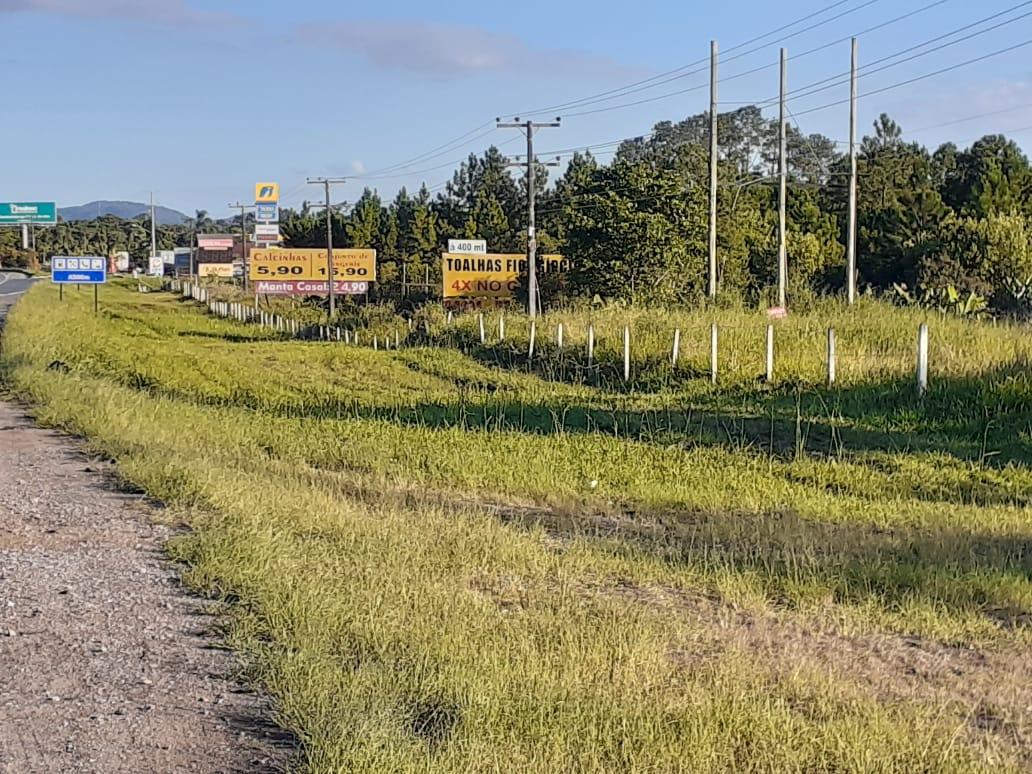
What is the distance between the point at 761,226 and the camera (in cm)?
6575

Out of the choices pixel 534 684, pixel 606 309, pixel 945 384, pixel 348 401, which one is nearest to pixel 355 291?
pixel 606 309

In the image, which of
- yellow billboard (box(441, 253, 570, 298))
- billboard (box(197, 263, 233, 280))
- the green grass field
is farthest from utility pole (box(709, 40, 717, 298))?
billboard (box(197, 263, 233, 280))

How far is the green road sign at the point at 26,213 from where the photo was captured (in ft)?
219

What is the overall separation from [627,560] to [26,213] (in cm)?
6561

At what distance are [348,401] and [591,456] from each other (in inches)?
381

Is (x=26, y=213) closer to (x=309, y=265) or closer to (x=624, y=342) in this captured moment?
(x=309, y=265)

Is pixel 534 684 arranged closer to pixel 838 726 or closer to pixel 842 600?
pixel 838 726

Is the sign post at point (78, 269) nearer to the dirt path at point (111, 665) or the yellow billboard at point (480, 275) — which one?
the yellow billboard at point (480, 275)

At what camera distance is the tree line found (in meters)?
48.2

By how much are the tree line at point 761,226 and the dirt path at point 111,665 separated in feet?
96.2

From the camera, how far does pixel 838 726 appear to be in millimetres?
5219

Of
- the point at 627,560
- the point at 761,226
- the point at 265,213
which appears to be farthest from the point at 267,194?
Result: the point at 627,560

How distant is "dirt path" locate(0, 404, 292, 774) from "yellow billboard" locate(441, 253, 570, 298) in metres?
49.0

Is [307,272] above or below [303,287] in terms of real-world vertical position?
above
